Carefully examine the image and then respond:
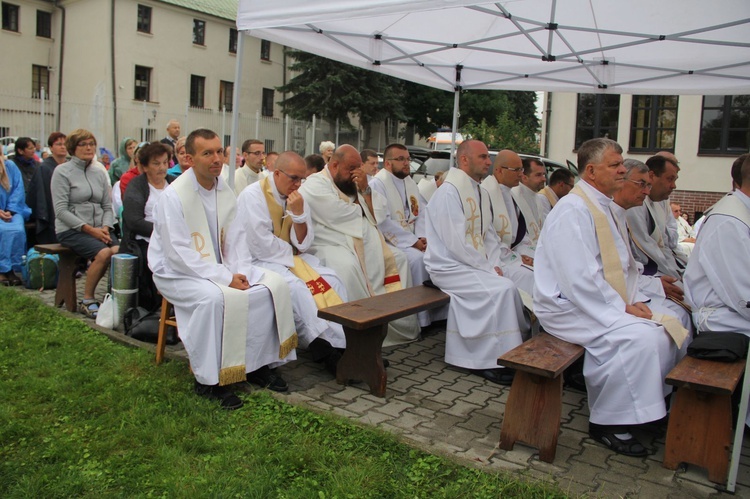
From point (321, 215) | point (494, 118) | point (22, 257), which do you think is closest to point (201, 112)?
point (494, 118)

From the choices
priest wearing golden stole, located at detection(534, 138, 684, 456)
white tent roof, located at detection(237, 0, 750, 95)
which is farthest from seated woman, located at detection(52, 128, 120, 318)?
priest wearing golden stole, located at detection(534, 138, 684, 456)

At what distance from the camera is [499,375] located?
4.95 m

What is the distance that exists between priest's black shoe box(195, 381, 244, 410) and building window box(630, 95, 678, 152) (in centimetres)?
1705

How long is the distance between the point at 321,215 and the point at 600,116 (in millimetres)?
15200

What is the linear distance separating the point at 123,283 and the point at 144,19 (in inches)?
1159

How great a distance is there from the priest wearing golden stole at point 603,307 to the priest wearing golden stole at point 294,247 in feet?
5.64

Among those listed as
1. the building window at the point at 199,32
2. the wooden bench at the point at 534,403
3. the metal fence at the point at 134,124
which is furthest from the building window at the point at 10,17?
the wooden bench at the point at 534,403

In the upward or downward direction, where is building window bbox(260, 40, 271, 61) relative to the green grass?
upward

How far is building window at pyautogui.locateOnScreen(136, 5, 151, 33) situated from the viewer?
101 ft

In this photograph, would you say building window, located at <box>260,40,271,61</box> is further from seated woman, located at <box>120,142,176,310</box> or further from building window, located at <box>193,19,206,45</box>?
seated woman, located at <box>120,142,176,310</box>

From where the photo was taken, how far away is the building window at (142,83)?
31.0 metres

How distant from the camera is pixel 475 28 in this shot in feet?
23.5

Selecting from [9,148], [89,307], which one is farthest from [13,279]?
[9,148]

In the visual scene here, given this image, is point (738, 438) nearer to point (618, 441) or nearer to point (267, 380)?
point (618, 441)
